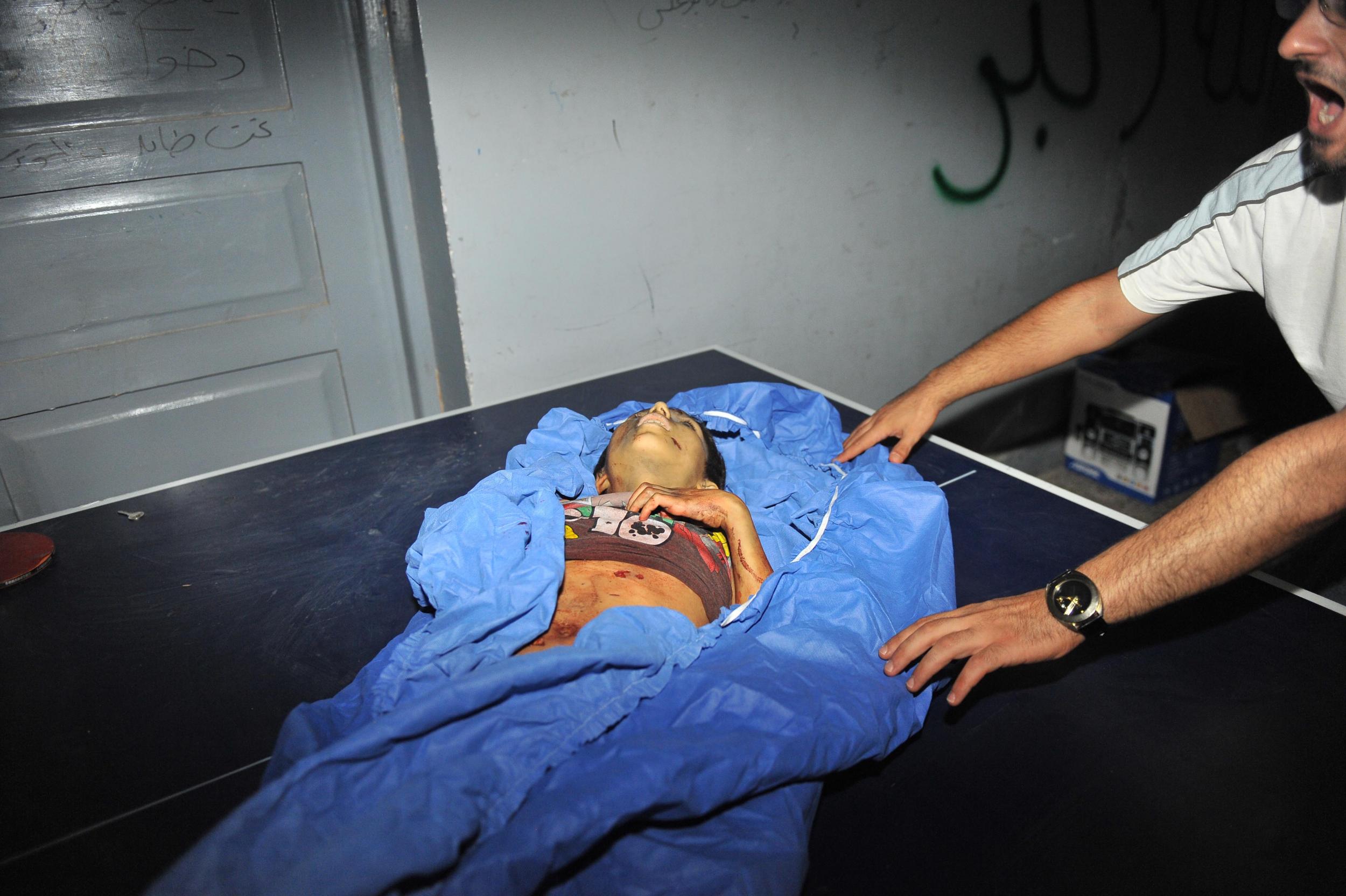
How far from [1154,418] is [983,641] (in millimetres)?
3165

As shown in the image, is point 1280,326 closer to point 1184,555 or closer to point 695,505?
point 1184,555

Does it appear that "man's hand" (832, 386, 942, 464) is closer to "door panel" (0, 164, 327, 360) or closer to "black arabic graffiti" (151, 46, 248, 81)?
"door panel" (0, 164, 327, 360)

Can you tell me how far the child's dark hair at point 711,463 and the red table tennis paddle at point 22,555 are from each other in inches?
47.1

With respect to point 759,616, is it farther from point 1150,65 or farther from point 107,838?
point 1150,65

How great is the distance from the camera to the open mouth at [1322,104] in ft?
4.55

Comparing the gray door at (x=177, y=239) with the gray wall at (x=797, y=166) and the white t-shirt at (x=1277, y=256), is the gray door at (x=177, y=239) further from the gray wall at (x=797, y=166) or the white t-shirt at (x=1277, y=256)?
the white t-shirt at (x=1277, y=256)

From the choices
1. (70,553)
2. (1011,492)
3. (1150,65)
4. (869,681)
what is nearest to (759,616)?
(869,681)

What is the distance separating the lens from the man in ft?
4.14

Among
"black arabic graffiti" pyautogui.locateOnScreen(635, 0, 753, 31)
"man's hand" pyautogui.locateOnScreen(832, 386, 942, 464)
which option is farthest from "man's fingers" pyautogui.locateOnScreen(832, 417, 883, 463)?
"black arabic graffiti" pyautogui.locateOnScreen(635, 0, 753, 31)

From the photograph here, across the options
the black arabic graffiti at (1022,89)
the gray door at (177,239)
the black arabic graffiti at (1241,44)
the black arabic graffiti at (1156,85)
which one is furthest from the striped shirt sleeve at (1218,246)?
the black arabic graffiti at (1241,44)

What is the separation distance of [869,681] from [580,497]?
0.86 meters

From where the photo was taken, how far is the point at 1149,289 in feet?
6.12

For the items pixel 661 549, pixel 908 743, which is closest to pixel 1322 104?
pixel 908 743

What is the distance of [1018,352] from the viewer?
202 centimetres
